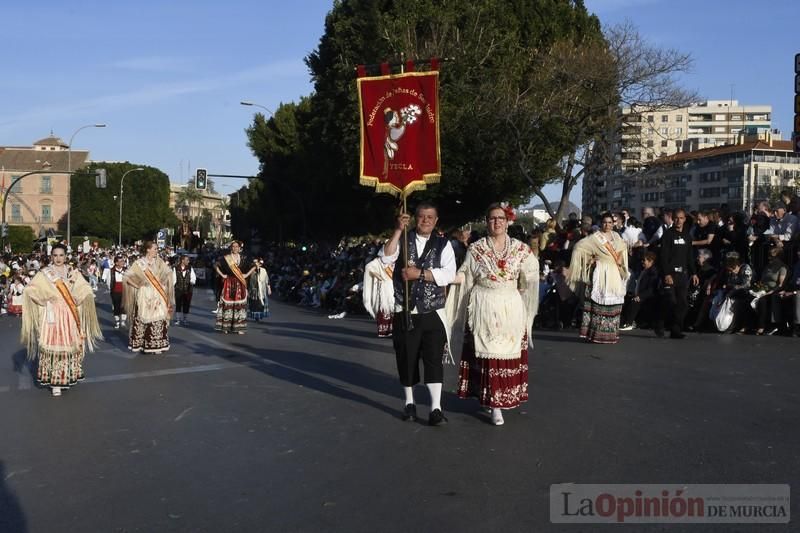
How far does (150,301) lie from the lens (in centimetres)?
1325

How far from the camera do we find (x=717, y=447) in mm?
6582

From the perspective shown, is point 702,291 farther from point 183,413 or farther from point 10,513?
point 10,513

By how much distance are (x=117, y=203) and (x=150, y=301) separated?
97672 mm

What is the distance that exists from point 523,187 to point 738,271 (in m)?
22.3

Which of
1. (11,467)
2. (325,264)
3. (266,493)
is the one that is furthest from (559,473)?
(325,264)

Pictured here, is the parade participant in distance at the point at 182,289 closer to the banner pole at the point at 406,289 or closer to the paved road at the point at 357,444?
the paved road at the point at 357,444

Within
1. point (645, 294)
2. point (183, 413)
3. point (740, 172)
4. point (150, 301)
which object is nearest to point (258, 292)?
point (150, 301)

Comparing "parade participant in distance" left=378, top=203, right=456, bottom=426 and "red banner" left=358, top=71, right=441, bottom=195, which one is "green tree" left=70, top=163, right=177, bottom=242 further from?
"parade participant in distance" left=378, top=203, right=456, bottom=426

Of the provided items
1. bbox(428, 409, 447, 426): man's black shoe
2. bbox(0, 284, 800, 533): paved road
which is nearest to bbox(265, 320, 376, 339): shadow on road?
bbox(0, 284, 800, 533): paved road

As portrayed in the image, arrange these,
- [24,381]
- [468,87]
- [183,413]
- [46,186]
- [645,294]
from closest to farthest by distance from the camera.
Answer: [183,413] → [24,381] → [645,294] → [468,87] → [46,186]

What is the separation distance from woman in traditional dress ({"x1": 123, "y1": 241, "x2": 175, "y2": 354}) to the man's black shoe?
6.87 meters

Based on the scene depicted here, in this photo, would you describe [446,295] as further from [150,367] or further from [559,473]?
[150,367]

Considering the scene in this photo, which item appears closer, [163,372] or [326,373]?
[326,373]

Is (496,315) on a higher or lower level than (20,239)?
lower
